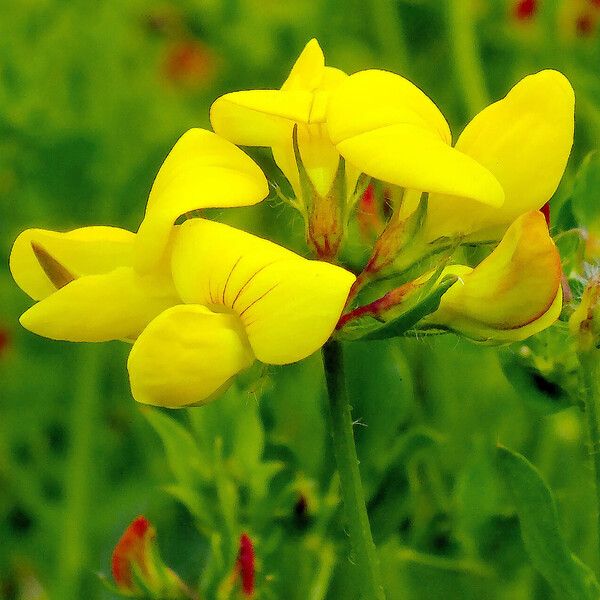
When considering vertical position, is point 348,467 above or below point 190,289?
below

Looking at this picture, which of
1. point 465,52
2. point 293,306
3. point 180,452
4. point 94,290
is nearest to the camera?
point 293,306

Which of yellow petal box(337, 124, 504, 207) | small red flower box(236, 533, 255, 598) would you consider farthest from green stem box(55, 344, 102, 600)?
yellow petal box(337, 124, 504, 207)

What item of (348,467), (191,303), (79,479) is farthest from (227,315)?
(79,479)

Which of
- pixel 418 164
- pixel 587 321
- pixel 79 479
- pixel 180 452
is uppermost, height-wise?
pixel 418 164

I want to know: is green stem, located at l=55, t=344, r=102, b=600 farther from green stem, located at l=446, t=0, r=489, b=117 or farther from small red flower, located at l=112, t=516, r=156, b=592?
green stem, located at l=446, t=0, r=489, b=117

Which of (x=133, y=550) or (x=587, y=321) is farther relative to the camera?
(x=133, y=550)

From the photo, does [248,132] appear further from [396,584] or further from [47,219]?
[47,219]

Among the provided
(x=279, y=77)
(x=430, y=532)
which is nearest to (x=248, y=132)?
(x=430, y=532)

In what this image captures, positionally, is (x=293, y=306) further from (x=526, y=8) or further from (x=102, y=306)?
(x=526, y=8)
